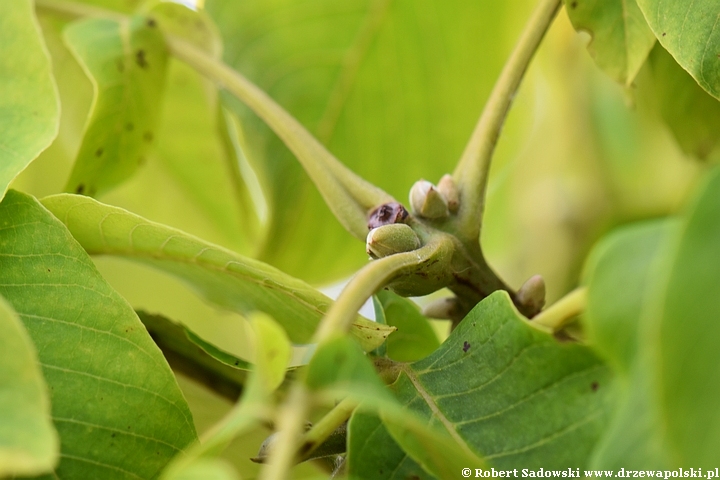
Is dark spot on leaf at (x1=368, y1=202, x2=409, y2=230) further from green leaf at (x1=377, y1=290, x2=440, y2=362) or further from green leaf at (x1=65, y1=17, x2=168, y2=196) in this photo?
green leaf at (x1=65, y1=17, x2=168, y2=196)

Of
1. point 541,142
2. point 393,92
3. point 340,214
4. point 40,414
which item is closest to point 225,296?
point 340,214

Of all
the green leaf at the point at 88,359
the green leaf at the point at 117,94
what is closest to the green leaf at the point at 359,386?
the green leaf at the point at 88,359

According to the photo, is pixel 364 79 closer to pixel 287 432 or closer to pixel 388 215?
pixel 388 215

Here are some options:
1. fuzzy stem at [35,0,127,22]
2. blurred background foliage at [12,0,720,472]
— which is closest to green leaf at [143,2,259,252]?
blurred background foliage at [12,0,720,472]

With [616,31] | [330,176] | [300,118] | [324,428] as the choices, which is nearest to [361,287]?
[324,428]

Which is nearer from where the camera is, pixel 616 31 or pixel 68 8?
pixel 616 31

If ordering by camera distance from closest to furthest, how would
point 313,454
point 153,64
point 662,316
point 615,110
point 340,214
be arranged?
point 662,316
point 313,454
point 340,214
point 153,64
point 615,110

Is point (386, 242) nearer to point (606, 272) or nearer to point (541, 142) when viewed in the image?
point (606, 272)
